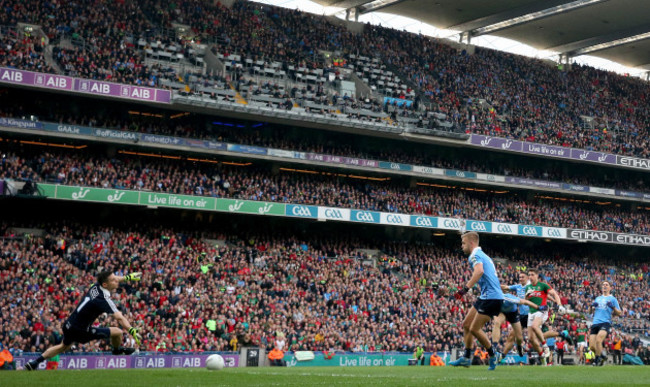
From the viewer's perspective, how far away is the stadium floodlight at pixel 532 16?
56.7 m

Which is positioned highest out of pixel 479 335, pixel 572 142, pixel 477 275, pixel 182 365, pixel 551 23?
pixel 551 23

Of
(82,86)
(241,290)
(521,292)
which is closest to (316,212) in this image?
(241,290)

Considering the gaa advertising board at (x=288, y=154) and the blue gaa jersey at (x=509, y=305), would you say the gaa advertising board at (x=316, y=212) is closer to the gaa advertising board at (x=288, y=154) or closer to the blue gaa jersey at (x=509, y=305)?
the gaa advertising board at (x=288, y=154)

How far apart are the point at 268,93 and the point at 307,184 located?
6097 mm

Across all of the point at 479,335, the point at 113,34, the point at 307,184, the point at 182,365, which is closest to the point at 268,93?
the point at 307,184

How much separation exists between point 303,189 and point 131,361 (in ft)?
70.5

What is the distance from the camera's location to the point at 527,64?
66.1 m

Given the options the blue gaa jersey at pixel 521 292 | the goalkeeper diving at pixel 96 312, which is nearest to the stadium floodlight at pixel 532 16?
the blue gaa jersey at pixel 521 292

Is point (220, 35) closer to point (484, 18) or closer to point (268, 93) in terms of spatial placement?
point (268, 93)

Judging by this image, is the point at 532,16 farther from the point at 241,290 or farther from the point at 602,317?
the point at 602,317

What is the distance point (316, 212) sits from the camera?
4706cm

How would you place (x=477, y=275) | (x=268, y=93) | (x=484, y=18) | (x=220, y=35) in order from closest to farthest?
(x=477, y=275)
(x=268, y=93)
(x=220, y=35)
(x=484, y=18)

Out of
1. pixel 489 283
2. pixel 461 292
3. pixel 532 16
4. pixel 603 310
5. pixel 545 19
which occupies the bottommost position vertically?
pixel 603 310

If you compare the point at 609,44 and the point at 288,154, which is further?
the point at 609,44
